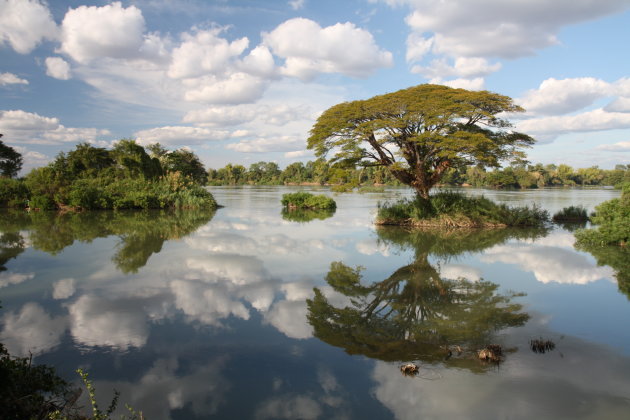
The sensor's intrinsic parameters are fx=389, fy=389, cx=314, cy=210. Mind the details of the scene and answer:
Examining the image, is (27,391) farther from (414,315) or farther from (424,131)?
(424,131)

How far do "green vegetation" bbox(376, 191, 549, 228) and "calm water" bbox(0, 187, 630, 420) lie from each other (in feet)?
19.6

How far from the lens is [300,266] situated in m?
9.35

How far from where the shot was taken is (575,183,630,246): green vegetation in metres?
12.2

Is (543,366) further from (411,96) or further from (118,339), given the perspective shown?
(411,96)

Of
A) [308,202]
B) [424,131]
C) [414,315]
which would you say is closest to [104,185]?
[308,202]

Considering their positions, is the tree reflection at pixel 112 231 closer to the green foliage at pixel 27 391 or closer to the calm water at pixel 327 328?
the calm water at pixel 327 328

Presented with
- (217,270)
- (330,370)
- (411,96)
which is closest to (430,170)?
(411,96)

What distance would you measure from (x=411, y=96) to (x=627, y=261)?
30.2 feet

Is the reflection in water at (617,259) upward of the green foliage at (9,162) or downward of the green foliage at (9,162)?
downward

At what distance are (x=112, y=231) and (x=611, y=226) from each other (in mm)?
17455

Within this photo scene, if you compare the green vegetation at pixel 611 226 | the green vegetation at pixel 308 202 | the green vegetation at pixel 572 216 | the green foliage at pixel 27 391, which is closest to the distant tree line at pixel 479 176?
the green vegetation at pixel 308 202

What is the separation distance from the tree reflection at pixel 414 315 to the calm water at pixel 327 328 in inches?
1.4

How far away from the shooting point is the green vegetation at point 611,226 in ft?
40.0

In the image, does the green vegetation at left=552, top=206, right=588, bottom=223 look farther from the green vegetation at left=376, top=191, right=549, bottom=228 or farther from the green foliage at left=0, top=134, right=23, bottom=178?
the green foliage at left=0, top=134, right=23, bottom=178
